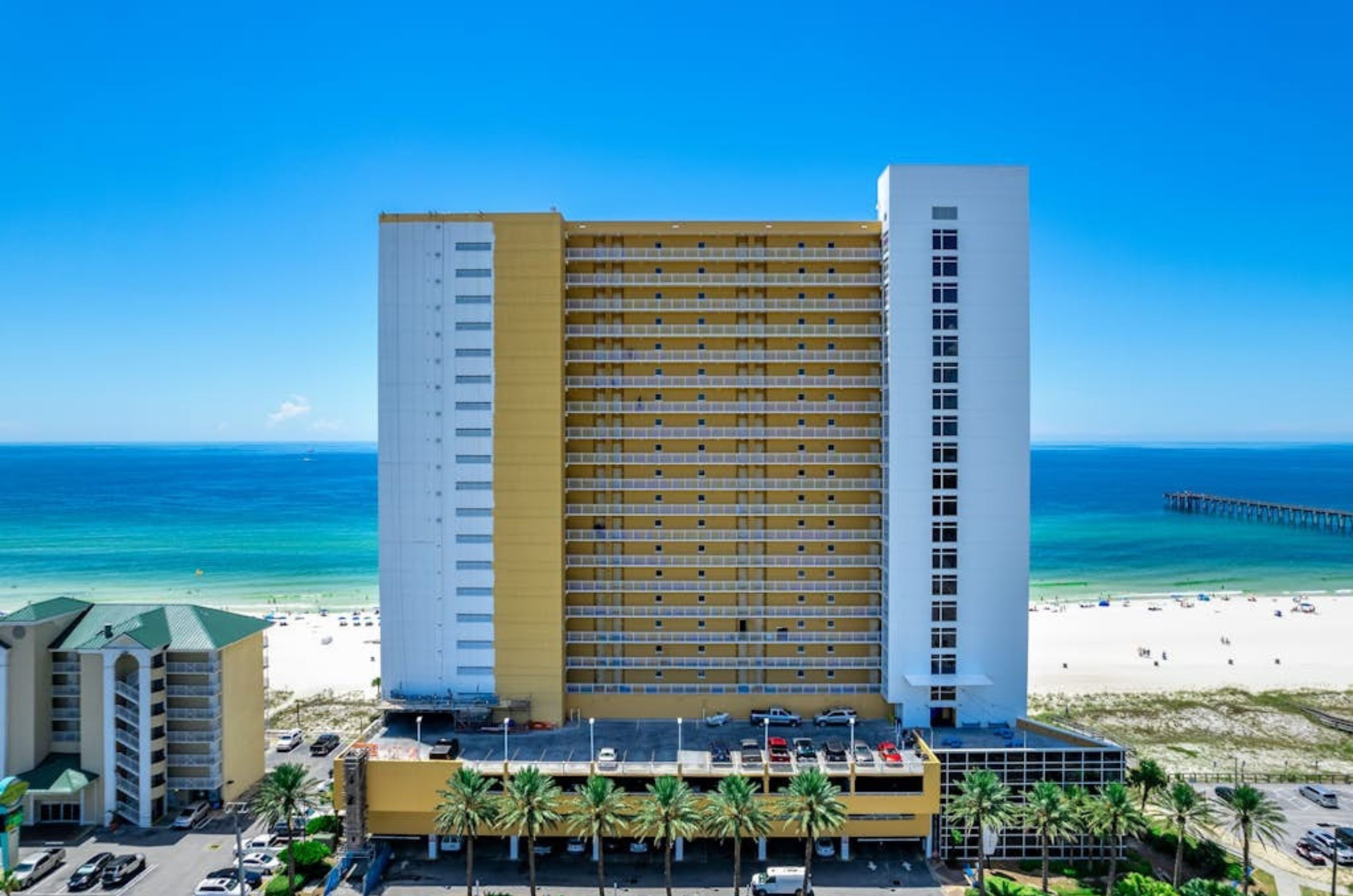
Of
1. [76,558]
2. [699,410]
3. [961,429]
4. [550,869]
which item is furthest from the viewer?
[76,558]

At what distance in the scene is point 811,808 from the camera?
121ft

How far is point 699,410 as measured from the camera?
170ft

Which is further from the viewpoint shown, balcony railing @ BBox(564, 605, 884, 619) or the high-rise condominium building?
balcony railing @ BBox(564, 605, 884, 619)

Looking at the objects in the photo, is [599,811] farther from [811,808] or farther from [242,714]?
[242,714]

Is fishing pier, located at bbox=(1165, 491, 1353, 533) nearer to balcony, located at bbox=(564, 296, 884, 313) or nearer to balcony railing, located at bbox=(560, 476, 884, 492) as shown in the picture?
balcony railing, located at bbox=(560, 476, 884, 492)

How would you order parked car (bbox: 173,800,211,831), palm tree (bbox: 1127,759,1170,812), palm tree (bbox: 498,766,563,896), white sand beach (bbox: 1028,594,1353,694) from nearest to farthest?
palm tree (bbox: 498,766,563,896) < palm tree (bbox: 1127,759,1170,812) < parked car (bbox: 173,800,211,831) < white sand beach (bbox: 1028,594,1353,694)

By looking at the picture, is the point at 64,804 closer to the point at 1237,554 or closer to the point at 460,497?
the point at 460,497

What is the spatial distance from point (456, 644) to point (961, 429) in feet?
111

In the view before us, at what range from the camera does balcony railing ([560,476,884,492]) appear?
51.6m

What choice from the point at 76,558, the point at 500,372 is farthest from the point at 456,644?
the point at 76,558

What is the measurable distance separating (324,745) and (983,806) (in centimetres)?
4517

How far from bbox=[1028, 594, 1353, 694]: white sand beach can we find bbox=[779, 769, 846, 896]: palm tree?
4520 cm

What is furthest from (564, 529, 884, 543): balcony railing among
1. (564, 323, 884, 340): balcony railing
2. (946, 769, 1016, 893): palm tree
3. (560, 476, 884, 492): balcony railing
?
(946, 769, 1016, 893): palm tree

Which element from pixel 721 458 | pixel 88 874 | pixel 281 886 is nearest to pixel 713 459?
pixel 721 458
